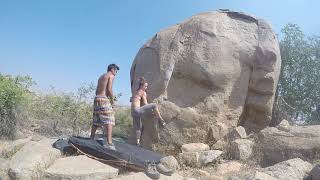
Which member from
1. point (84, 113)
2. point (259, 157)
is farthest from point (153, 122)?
point (84, 113)

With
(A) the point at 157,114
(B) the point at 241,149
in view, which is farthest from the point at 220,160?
(A) the point at 157,114

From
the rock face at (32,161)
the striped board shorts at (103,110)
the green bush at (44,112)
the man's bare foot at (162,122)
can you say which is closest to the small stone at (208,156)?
the man's bare foot at (162,122)

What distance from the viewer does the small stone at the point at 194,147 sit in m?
9.05

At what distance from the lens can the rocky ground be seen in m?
6.96

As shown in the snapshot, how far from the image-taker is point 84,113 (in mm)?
17109

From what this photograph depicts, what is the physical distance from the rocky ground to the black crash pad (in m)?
0.19

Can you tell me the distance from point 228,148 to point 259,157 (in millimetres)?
645

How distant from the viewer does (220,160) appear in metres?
8.73

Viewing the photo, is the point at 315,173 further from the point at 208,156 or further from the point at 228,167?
the point at 208,156

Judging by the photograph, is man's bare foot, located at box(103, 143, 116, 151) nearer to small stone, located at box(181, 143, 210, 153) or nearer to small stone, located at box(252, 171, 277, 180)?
small stone, located at box(181, 143, 210, 153)

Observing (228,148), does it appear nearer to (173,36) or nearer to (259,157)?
(259,157)

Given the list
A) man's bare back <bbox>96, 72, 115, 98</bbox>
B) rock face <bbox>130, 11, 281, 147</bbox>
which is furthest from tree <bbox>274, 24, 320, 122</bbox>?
man's bare back <bbox>96, 72, 115, 98</bbox>

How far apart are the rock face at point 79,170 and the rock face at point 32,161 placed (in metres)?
0.14

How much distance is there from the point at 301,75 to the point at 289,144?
6.92 m
